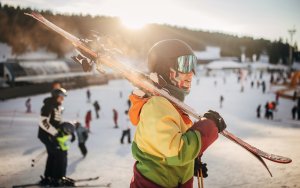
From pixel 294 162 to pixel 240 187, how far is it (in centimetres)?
156

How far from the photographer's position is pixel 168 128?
6.00ft

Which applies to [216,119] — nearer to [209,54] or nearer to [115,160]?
[115,160]

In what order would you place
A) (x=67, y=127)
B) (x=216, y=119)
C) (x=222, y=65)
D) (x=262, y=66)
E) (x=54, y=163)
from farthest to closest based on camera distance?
1. (x=262, y=66)
2. (x=222, y=65)
3. (x=54, y=163)
4. (x=67, y=127)
5. (x=216, y=119)

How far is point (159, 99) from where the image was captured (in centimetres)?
193

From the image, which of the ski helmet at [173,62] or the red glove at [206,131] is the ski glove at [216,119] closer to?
the red glove at [206,131]

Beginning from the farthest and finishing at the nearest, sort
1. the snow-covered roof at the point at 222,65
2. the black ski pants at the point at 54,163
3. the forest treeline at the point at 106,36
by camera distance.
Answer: the snow-covered roof at the point at 222,65
the forest treeline at the point at 106,36
the black ski pants at the point at 54,163

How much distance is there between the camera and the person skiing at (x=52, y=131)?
5.95 metres

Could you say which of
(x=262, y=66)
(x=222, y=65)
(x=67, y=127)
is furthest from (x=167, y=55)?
(x=262, y=66)

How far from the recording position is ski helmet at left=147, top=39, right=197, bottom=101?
7.04ft

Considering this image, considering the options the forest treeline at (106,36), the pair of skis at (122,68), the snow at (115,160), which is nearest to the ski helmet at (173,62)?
the pair of skis at (122,68)

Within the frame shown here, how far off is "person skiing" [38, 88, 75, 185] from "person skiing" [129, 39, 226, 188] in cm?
419

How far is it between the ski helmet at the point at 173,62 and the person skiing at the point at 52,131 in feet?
14.1

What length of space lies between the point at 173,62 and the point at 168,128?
1.89 ft

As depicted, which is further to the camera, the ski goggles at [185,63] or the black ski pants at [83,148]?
the black ski pants at [83,148]
